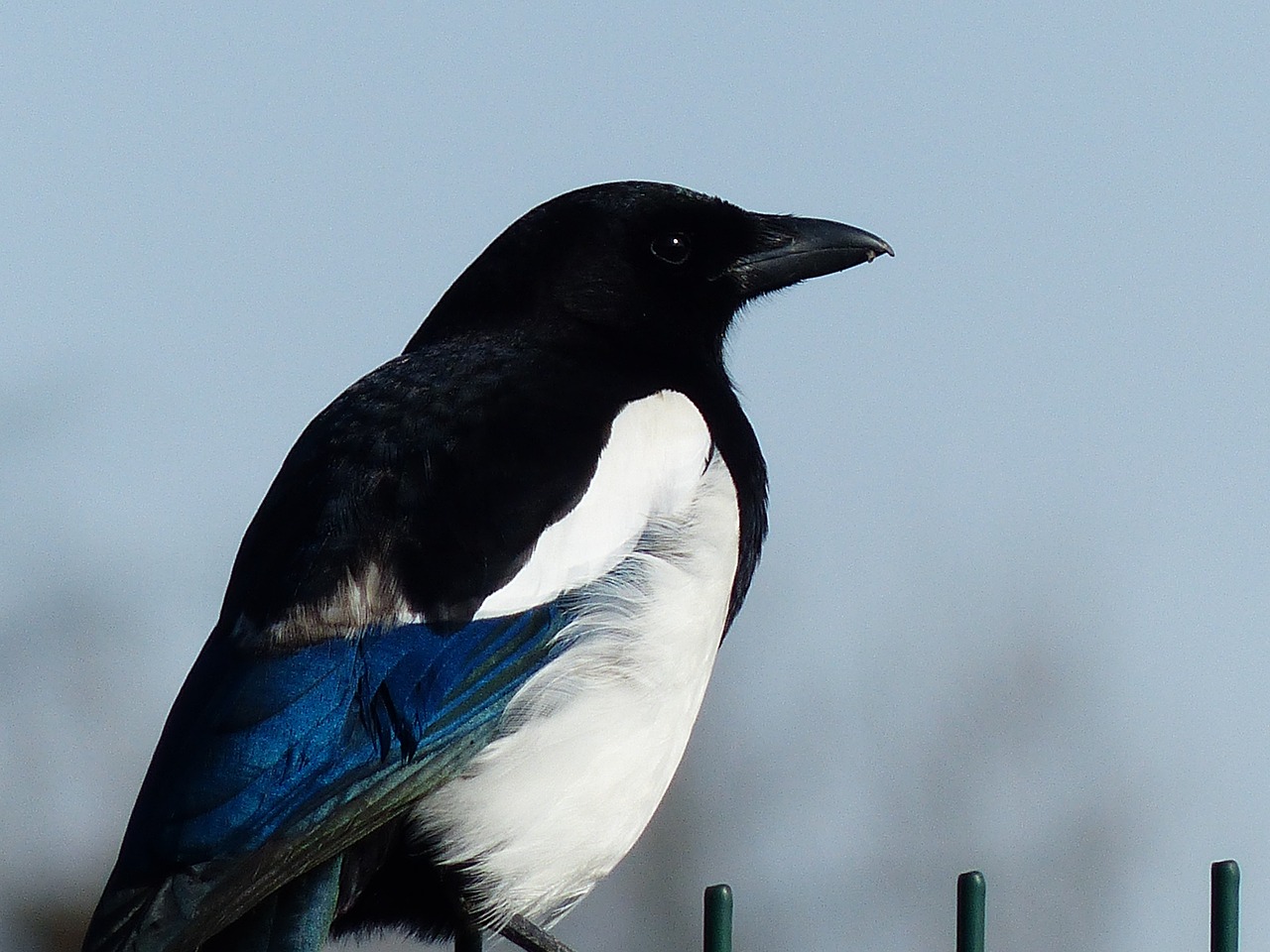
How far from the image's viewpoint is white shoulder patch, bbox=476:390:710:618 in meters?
3.04

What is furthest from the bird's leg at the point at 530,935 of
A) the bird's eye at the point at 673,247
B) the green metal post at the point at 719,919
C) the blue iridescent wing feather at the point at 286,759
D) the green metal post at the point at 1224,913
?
the bird's eye at the point at 673,247

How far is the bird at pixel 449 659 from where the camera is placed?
8.91 feet

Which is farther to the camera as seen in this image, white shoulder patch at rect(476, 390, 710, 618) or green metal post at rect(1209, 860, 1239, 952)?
white shoulder patch at rect(476, 390, 710, 618)

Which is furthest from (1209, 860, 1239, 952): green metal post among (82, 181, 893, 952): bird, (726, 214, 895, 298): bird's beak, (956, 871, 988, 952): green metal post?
(726, 214, 895, 298): bird's beak

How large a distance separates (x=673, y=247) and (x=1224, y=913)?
1672mm

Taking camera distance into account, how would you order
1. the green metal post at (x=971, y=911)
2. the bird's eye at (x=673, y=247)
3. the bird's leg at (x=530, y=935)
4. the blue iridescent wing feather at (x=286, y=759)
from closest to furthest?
the green metal post at (x=971, y=911) < the blue iridescent wing feather at (x=286, y=759) < the bird's leg at (x=530, y=935) < the bird's eye at (x=673, y=247)

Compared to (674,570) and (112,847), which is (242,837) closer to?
(674,570)

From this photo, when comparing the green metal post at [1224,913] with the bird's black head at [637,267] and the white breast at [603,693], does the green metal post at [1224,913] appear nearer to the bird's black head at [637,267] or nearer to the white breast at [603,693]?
the white breast at [603,693]

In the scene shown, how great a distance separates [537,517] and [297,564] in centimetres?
31

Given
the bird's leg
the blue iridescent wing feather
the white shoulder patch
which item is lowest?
the bird's leg

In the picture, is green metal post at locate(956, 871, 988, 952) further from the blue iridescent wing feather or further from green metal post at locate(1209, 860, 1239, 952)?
the blue iridescent wing feather

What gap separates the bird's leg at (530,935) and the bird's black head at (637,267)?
→ 0.91 metres

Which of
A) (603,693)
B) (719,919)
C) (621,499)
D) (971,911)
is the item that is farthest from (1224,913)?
(621,499)

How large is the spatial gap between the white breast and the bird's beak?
2.24 feet
